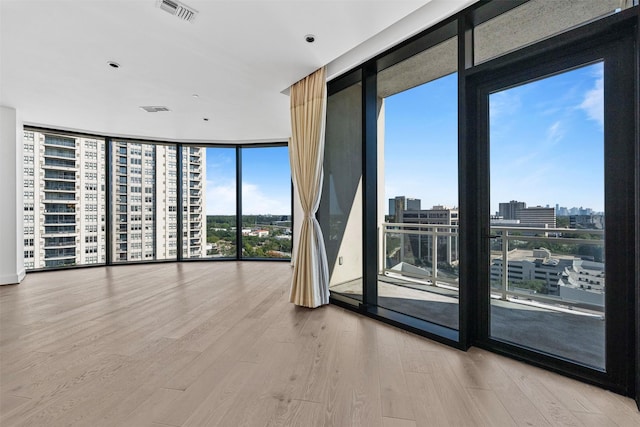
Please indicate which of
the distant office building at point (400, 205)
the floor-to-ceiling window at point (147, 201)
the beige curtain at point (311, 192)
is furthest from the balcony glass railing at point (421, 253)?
the floor-to-ceiling window at point (147, 201)

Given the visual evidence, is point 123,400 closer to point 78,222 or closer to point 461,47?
point 461,47

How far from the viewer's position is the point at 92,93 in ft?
11.8

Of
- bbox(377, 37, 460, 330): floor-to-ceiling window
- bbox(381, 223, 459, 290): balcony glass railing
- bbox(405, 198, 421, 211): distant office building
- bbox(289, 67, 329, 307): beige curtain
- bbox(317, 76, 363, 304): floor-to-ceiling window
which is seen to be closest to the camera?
bbox(289, 67, 329, 307): beige curtain

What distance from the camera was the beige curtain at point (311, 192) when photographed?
306 cm

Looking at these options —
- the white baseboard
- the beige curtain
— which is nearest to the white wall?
the white baseboard

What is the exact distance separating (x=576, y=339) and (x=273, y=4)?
3149 millimetres

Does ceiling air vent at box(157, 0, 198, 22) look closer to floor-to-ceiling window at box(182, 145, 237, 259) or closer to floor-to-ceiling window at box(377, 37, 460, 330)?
floor-to-ceiling window at box(377, 37, 460, 330)

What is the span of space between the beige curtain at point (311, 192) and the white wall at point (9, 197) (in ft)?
14.8

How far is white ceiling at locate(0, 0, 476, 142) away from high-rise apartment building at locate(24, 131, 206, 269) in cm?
124

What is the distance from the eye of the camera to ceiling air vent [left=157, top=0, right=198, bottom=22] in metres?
2.02

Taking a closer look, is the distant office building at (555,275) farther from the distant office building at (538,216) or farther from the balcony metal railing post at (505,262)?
the distant office building at (538,216)

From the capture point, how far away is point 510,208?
206 centimetres

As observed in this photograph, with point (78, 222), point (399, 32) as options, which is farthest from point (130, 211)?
point (399, 32)

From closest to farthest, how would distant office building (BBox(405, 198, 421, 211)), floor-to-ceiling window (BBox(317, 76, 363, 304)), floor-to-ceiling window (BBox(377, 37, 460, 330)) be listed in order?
floor-to-ceiling window (BBox(377, 37, 460, 330)), floor-to-ceiling window (BBox(317, 76, 363, 304)), distant office building (BBox(405, 198, 421, 211))
